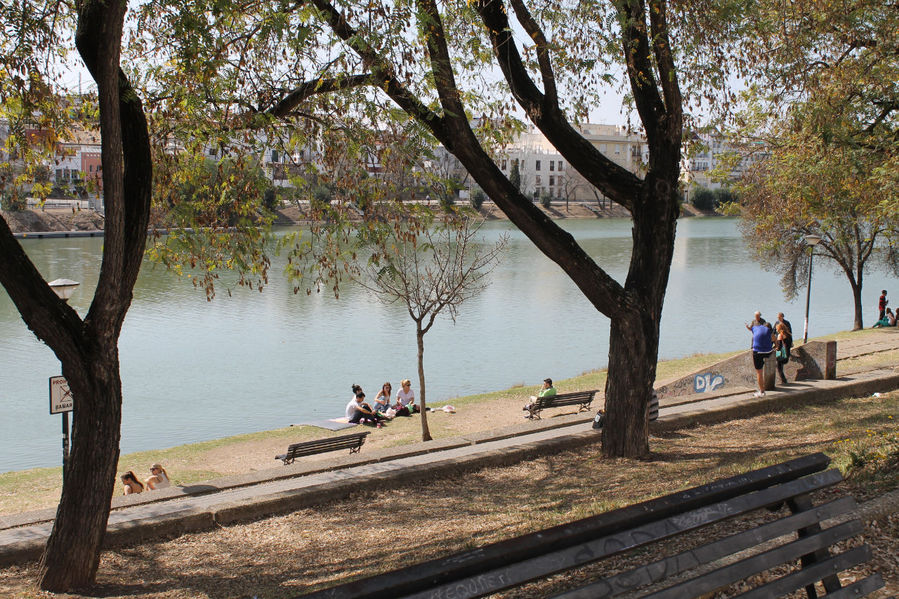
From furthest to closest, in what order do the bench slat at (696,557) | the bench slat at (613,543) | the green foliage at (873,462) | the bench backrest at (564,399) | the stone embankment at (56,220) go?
the stone embankment at (56,220), the bench backrest at (564,399), the green foliage at (873,462), the bench slat at (696,557), the bench slat at (613,543)

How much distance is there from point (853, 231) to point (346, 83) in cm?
2824

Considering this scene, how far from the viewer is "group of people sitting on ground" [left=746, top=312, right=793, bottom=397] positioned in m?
13.9

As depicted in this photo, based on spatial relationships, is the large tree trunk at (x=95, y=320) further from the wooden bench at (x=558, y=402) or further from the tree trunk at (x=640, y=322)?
the wooden bench at (x=558, y=402)

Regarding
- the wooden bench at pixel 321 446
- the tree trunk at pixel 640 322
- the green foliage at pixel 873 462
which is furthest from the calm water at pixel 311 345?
the green foliage at pixel 873 462

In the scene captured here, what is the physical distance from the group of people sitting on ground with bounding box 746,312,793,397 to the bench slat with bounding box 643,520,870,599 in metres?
10.4

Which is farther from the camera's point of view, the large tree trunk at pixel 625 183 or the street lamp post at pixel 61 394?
the street lamp post at pixel 61 394

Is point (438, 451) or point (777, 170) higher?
point (777, 170)

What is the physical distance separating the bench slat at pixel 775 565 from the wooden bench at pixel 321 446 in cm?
1172

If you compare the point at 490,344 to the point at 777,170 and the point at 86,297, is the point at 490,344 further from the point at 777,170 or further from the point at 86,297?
the point at 86,297

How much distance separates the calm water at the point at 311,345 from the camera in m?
22.9

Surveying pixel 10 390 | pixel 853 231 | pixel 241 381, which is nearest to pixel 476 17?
pixel 241 381

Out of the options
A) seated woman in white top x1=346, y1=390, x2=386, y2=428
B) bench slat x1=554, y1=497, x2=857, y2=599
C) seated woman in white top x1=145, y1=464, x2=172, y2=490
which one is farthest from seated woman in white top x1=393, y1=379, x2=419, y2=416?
bench slat x1=554, y1=497, x2=857, y2=599

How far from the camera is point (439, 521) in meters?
7.50

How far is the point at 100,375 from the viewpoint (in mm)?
6129
